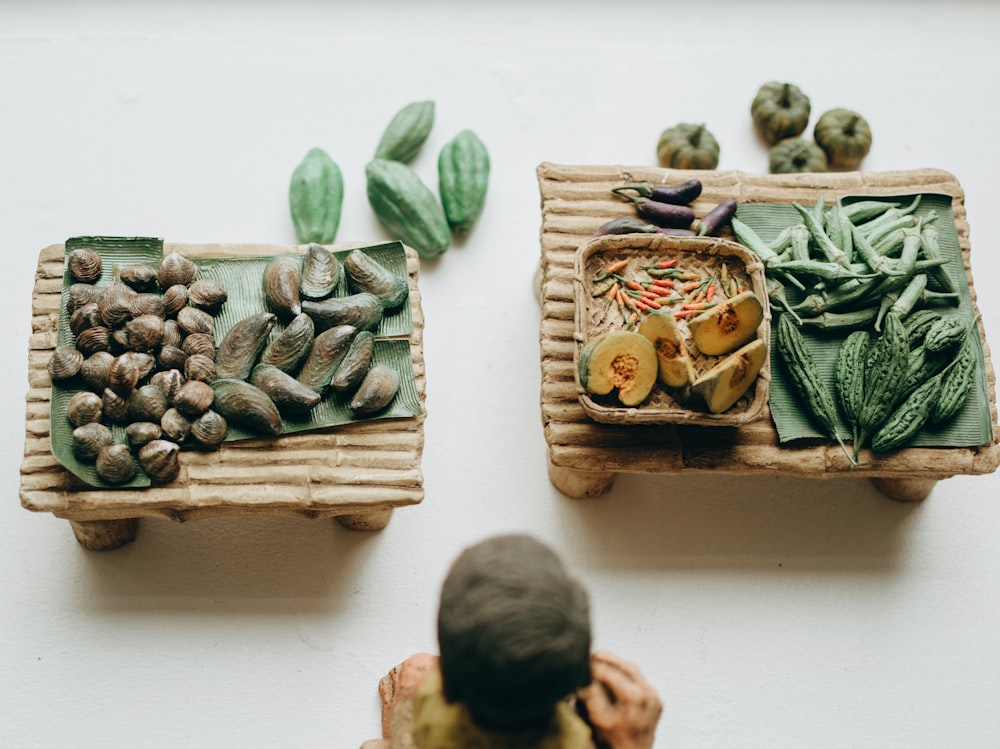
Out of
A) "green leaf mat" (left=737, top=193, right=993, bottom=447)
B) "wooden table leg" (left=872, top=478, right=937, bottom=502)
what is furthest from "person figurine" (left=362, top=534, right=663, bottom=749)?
"wooden table leg" (left=872, top=478, right=937, bottom=502)

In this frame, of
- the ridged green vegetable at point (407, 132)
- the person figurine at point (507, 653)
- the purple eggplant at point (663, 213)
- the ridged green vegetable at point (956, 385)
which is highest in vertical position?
the ridged green vegetable at point (407, 132)

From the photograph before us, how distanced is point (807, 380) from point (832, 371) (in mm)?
95

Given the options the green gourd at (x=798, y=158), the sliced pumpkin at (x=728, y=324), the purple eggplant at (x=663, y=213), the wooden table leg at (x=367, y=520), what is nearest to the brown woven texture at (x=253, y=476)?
the wooden table leg at (x=367, y=520)

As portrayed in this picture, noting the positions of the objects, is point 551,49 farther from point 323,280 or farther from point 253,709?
point 253,709

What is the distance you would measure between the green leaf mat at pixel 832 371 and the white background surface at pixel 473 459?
395mm

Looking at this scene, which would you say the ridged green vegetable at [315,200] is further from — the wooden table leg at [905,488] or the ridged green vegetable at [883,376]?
the wooden table leg at [905,488]

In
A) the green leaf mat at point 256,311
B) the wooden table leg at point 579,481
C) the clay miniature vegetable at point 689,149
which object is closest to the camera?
the green leaf mat at point 256,311

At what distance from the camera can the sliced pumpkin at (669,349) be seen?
2092mm

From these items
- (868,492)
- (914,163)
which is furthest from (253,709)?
(914,163)

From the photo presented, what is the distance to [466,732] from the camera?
149cm

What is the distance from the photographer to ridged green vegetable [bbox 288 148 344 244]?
270 cm

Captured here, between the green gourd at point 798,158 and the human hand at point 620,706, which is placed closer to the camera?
the human hand at point 620,706

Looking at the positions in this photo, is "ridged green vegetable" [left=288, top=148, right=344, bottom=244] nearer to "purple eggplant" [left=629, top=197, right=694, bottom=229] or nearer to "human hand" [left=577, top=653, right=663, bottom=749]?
"purple eggplant" [left=629, top=197, right=694, bottom=229]

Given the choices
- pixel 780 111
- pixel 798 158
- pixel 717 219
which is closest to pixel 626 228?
pixel 717 219
